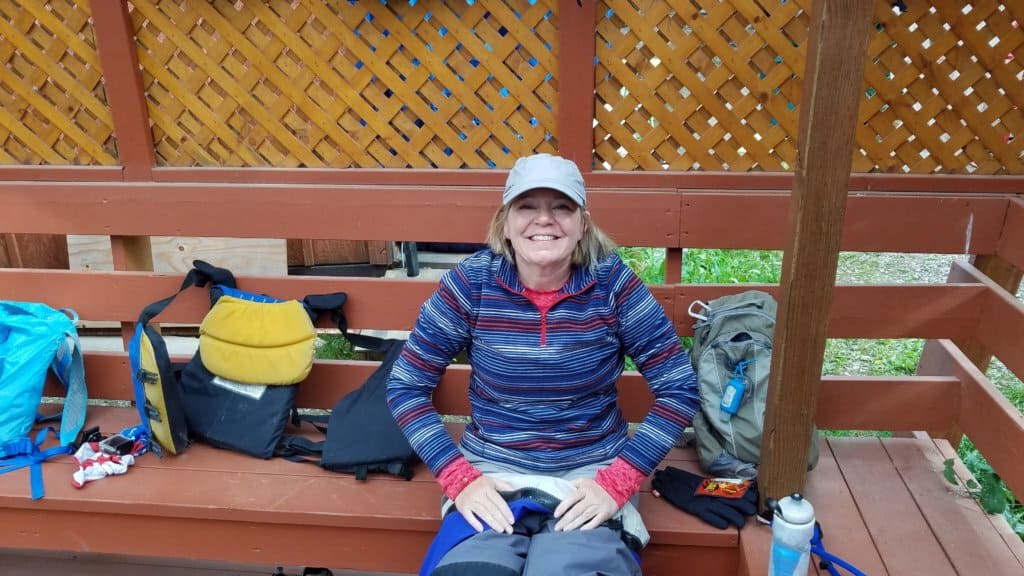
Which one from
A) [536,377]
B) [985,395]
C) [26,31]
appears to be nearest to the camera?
[536,377]

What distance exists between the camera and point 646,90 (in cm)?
256

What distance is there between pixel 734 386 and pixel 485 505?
0.87 m

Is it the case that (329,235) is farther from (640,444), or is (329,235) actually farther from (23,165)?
(640,444)

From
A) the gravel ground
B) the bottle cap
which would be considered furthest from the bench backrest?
the gravel ground

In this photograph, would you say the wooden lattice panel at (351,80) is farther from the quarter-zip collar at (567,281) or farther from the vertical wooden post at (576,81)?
the quarter-zip collar at (567,281)

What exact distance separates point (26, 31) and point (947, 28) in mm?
3009

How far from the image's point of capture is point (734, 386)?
7.59 feet

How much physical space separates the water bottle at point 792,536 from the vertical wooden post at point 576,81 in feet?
4.21

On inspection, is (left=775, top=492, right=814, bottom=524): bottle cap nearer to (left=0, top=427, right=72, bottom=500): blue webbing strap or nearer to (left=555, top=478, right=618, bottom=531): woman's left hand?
(left=555, top=478, right=618, bottom=531): woman's left hand

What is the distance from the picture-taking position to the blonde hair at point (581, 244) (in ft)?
6.39

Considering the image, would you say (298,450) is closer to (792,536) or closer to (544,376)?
(544,376)

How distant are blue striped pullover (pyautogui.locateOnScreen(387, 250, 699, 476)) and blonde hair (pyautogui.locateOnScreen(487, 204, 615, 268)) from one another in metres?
0.02

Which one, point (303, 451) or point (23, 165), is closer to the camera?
point (303, 451)

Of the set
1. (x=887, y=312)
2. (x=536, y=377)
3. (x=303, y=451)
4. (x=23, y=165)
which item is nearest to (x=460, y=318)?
(x=536, y=377)
